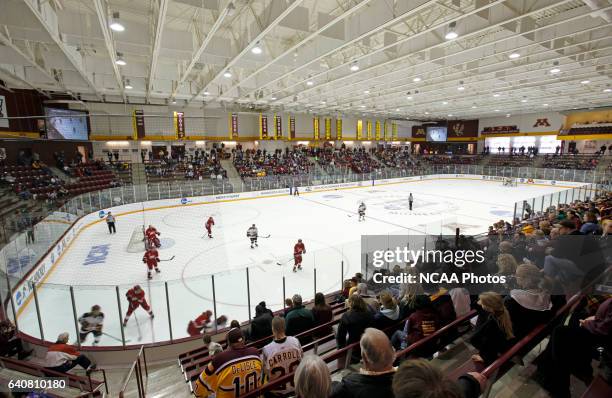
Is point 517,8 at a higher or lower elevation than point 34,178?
higher

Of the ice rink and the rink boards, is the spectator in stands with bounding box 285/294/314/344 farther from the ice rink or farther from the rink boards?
the rink boards

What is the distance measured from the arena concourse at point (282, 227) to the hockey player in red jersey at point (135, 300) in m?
0.03

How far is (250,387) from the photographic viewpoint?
102 inches

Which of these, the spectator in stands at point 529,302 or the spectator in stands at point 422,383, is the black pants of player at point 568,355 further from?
the spectator in stands at point 422,383

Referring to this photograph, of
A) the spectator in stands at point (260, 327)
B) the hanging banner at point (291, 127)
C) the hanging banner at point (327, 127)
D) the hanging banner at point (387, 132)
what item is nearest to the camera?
the spectator in stands at point (260, 327)

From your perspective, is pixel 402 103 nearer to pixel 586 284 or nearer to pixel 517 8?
pixel 517 8

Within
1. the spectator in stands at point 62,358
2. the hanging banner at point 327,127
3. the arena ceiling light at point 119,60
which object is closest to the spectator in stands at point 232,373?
the spectator in stands at point 62,358

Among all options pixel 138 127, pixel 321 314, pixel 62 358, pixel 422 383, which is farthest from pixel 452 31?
pixel 138 127

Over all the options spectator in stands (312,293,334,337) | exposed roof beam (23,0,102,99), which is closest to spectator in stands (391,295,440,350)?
spectator in stands (312,293,334,337)

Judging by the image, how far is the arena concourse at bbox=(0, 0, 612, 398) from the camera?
8.50 ft

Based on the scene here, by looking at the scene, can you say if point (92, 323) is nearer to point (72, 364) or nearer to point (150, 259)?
point (72, 364)

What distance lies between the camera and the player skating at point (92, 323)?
5.19 metres

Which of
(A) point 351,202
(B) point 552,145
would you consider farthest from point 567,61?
(B) point 552,145

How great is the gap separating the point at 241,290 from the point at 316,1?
744cm
